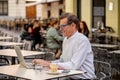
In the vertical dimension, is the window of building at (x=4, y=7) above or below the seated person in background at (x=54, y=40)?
above

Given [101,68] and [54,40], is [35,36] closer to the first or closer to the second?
[54,40]

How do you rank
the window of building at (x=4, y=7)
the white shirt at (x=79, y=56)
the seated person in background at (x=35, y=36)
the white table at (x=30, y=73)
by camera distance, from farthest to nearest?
the window of building at (x=4, y=7), the seated person in background at (x=35, y=36), the white shirt at (x=79, y=56), the white table at (x=30, y=73)

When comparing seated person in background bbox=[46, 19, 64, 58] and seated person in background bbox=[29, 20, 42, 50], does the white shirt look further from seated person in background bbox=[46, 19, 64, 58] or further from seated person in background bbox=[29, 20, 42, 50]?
seated person in background bbox=[29, 20, 42, 50]

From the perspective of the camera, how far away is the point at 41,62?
4934 mm

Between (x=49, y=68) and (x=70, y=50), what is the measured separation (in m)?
0.37

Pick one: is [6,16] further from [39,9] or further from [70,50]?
[70,50]

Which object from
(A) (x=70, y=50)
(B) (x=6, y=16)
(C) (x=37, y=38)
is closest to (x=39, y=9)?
(B) (x=6, y=16)

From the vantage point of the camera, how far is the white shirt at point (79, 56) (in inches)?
191

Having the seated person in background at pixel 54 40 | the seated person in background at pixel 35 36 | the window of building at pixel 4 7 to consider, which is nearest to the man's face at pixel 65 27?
Result: the seated person in background at pixel 54 40

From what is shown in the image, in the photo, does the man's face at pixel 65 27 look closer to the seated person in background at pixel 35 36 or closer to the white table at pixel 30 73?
the white table at pixel 30 73

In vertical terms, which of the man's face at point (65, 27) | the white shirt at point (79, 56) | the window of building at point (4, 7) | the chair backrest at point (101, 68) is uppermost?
the window of building at point (4, 7)

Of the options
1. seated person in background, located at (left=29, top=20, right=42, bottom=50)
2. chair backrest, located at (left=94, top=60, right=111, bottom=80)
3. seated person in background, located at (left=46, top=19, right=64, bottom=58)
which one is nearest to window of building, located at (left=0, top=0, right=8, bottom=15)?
seated person in background, located at (left=29, top=20, right=42, bottom=50)

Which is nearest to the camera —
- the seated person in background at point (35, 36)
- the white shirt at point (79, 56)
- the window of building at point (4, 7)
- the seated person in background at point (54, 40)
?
the white shirt at point (79, 56)

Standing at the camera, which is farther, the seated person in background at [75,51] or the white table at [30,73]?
the seated person in background at [75,51]
